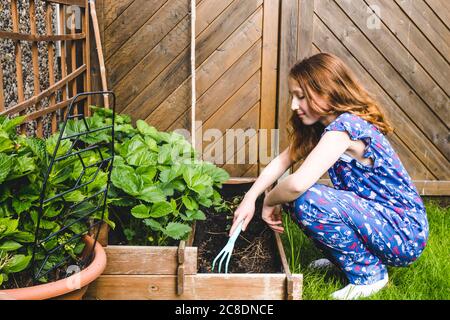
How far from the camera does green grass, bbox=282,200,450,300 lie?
2.30 m

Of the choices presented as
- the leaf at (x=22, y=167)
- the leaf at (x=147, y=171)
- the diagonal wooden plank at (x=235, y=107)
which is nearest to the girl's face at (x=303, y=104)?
the leaf at (x=147, y=171)

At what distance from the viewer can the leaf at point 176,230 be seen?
2170 mm

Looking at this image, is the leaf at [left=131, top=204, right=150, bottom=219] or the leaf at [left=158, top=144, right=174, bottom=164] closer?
the leaf at [left=131, top=204, right=150, bottom=219]

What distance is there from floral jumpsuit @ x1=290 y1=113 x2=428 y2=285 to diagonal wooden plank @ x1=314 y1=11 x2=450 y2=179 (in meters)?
1.43

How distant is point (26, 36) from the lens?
7.33 feet

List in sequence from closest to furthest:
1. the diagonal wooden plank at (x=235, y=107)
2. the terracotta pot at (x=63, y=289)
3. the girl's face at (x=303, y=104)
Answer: the terracotta pot at (x=63, y=289) < the girl's face at (x=303, y=104) < the diagonal wooden plank at (x=235, y=107)

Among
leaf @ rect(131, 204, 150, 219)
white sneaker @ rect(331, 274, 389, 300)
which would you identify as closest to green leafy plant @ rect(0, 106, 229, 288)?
leaf @ rect(131, 204, 150, 219)

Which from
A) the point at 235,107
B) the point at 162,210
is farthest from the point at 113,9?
the point at 162,210

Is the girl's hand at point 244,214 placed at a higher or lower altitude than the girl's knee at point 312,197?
lower

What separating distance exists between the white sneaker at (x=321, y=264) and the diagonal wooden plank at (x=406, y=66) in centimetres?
158

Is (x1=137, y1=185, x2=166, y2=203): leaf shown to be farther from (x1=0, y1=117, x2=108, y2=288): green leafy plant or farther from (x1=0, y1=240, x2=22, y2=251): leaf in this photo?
(x1=0, y1=240, x2=22, y2=251): leaf

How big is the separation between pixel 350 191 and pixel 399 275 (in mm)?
466

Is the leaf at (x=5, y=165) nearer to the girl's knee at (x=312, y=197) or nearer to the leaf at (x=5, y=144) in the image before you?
the leaf at (x=5, y=144)

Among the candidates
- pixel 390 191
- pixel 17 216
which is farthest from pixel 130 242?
pixel 390 191
